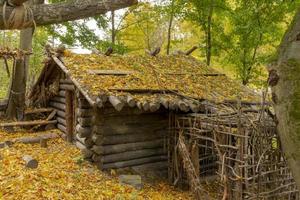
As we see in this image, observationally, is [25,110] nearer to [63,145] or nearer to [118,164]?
[63,145]

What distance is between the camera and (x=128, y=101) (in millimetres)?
9367

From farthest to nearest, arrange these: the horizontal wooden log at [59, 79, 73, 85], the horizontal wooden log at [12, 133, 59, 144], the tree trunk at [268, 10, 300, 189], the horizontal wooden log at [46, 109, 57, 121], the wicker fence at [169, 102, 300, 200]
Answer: the horizontal wooden log at [46, 109, 57, 121] < the horizontal wooden log at [59, 79, 73, 85] < the horizontal wooden log at [12, 133, 59, 144] < the wicker fence at [169, 102, 300, 200] < the tree trunk at [268, 10, 300, 189]

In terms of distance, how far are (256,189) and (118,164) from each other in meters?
4.30

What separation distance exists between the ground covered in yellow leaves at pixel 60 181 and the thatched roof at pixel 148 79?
2.12 m

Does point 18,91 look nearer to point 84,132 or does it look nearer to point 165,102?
point 84,132

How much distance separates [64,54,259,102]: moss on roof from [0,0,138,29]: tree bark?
756 cm

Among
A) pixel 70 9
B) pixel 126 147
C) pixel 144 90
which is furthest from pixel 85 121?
pixel 70 9

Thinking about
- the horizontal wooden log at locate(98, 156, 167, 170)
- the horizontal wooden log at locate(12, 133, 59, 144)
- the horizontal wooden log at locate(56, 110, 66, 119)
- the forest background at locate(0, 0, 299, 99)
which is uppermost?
the forest background at locate(0, 0, 299, 99)

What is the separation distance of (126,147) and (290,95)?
367 inches

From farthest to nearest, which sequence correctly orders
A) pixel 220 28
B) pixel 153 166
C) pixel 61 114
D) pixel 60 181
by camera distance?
pixel 220 28 < pixel 61 114 < pixel 153 166 < pixel 60 181

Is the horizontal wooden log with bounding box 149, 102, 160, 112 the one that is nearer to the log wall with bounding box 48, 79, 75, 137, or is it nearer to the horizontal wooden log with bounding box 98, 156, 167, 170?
the horizontal wooden log with bounding box 98, 156, 167, 170

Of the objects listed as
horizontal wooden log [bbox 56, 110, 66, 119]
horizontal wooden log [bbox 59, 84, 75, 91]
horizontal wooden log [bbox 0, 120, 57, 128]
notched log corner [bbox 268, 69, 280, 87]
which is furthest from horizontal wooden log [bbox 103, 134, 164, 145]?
notched log corner [bbox 268, 69, 280, 87]

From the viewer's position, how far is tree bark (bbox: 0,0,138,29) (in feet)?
6.37

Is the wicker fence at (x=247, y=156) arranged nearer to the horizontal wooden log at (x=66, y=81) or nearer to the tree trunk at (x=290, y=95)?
the horizontal wooden log at (x=66, y=81)
